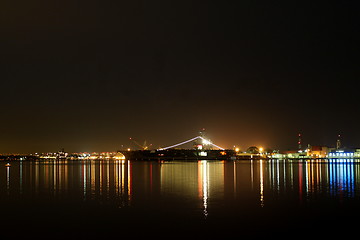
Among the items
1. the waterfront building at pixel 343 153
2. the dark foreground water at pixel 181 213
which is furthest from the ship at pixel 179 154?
the dark foreground water at pixel 181 213

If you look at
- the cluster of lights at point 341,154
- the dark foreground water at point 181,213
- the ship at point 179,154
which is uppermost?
the dark foreground water at point 181,213

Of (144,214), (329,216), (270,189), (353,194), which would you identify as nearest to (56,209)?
(144,214)

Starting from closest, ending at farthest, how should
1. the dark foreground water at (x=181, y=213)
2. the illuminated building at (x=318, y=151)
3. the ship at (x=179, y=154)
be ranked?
1. the dark foreground water at (x=181, y=213)
2. the ship at (x=179, y=154)
3. the illuminated building at (x=318, y=151)

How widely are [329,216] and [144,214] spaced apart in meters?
8.13

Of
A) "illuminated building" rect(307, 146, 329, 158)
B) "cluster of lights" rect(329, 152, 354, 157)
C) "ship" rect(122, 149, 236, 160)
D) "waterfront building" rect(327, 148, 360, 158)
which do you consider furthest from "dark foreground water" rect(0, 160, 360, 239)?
"illuminated building" rect(307, 146, 329, 158)

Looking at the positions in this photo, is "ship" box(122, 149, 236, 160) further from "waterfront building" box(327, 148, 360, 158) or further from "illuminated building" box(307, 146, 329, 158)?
"illuminated building" box(307, 146, 329, 158)

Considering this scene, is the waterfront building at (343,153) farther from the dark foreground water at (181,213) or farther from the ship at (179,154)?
the dark foreground water at (181,213)

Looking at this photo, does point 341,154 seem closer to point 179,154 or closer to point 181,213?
point 179,154

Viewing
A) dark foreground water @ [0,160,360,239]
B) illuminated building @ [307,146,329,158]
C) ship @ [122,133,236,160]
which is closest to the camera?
dark foreground water @ [0,160,360,239]

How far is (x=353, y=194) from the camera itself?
25531mm

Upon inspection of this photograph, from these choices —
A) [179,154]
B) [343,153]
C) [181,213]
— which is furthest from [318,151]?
[181,213]

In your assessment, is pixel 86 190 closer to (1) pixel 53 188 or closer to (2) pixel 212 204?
(1) pixel 53 188

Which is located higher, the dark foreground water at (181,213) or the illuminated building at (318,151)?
the dark foreground water at (181,213)

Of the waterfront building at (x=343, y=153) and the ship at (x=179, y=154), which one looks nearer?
the ship at (x=179, y=154)
